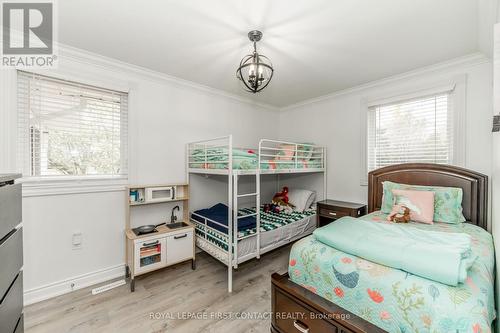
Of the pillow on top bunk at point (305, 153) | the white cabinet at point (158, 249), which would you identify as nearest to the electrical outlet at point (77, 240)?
the white cabinet at point (158, 249)

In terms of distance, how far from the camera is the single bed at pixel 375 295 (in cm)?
97

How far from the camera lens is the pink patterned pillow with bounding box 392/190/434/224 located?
7.23 feet

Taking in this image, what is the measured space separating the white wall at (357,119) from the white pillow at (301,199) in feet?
1.10

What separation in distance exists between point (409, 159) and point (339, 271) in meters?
2.35

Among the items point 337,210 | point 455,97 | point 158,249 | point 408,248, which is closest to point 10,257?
point 158,249

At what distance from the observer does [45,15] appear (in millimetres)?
1807

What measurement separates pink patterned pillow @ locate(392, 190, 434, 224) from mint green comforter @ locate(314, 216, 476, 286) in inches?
31.9

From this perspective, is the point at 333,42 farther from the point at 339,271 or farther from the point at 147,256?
the point at 147,256

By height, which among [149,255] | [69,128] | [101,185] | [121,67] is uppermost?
[121,67]

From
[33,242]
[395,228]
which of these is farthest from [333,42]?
[33,242]

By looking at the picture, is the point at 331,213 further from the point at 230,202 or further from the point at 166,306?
the point at 166,306

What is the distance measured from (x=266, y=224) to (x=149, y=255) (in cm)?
141

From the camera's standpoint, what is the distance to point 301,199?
3656 mm

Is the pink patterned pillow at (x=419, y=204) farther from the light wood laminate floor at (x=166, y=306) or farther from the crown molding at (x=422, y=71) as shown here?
the light wood laminate floor at (x=166, y=306)
